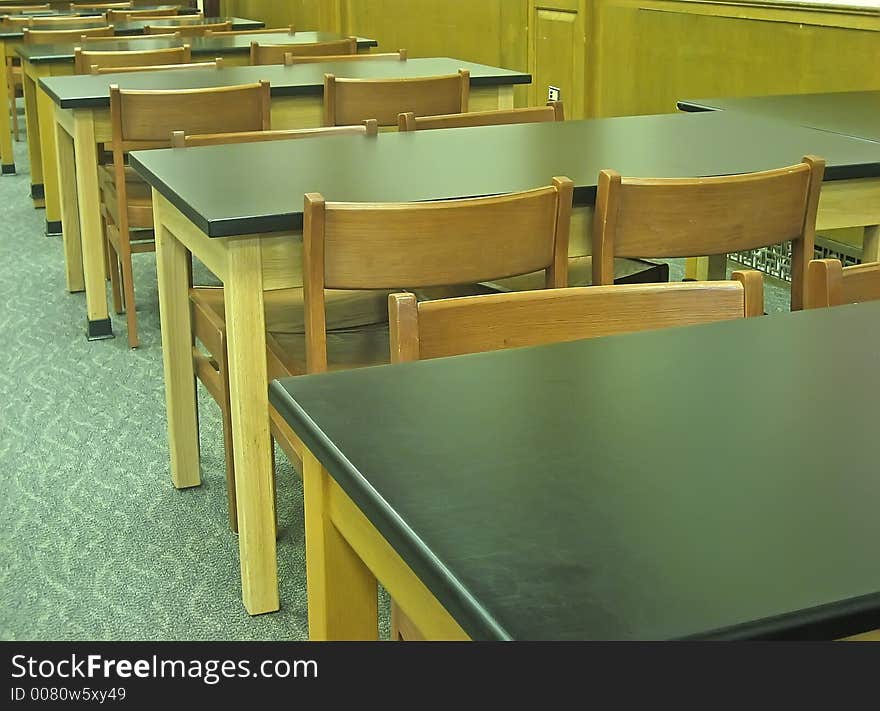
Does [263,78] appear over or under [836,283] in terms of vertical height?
over

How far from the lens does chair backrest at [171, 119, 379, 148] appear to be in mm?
2707

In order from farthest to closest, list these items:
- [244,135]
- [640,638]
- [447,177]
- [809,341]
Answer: [244,135] < [447,177] < [809,341] < [640,638]

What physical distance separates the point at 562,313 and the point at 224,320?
1.14 meters

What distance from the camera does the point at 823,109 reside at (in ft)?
11.2

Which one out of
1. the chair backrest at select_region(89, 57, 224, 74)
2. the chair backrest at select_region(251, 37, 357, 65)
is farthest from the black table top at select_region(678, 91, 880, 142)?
the chair backrest at select_region(251, 37, 357, 65)

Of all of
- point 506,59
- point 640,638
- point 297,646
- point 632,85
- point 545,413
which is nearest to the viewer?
point 640,638

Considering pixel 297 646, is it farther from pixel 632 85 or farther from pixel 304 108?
pixel 632 85

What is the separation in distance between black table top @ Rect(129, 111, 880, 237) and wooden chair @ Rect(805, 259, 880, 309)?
71 centimetres

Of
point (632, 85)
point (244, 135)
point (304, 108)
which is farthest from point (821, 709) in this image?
point (632, 85)

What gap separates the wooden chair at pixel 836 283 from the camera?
1.49 meters

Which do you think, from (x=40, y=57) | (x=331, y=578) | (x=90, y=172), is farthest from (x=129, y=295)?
(x=331, y=578)

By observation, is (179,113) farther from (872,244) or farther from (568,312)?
(568,312)

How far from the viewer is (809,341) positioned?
1.24 meters

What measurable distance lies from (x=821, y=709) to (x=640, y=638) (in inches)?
4.6
